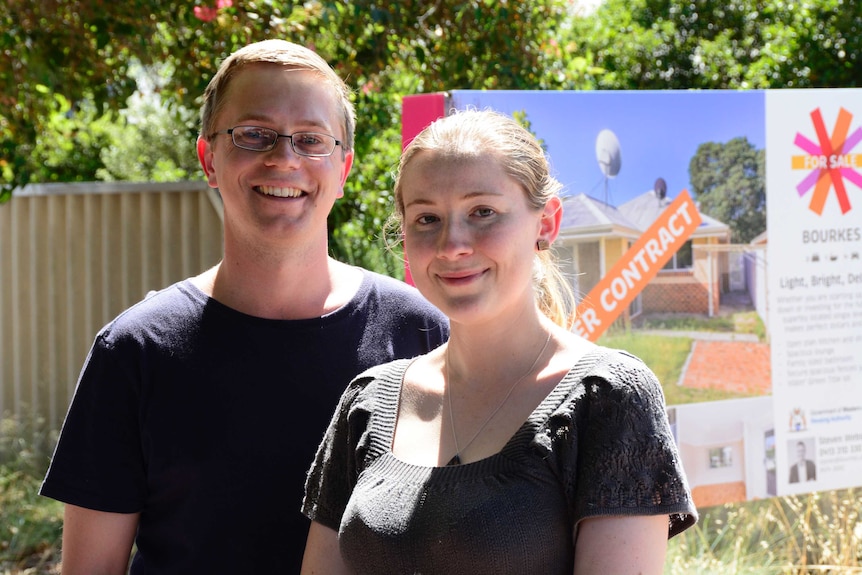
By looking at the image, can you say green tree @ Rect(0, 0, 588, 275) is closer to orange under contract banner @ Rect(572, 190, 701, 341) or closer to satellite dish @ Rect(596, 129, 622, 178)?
satellite dish @ Rect(596, 129, 622, 178)

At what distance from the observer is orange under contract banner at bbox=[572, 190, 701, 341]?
4094 millimetres

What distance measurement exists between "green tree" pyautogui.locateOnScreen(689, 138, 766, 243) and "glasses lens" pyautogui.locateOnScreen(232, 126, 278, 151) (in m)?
2.47

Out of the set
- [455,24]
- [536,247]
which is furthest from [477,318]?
[455,24]

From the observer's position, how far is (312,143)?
2.37 metres

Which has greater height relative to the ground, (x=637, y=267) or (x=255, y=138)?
(x=255, y=138)

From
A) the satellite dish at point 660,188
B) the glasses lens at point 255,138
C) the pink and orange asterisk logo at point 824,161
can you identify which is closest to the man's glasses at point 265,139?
the glasses lens at point 255,138

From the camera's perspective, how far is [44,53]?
5387 mm

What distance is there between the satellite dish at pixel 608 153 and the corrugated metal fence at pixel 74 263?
354 centimetres

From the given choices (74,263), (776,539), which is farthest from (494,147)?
(74,263)

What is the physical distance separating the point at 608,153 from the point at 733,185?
2.08ft

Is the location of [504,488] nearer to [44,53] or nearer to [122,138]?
[44,53]

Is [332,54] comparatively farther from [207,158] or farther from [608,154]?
[207,158]

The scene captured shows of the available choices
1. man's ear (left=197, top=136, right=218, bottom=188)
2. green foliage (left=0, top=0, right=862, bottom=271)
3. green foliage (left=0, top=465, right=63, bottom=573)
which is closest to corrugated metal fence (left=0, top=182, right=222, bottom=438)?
green foliage (left=0, top=0, right=862, bottom=271)

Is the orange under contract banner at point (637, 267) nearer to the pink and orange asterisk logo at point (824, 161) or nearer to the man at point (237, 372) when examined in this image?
the pink and orange asterisk logo at point (824, 161)
